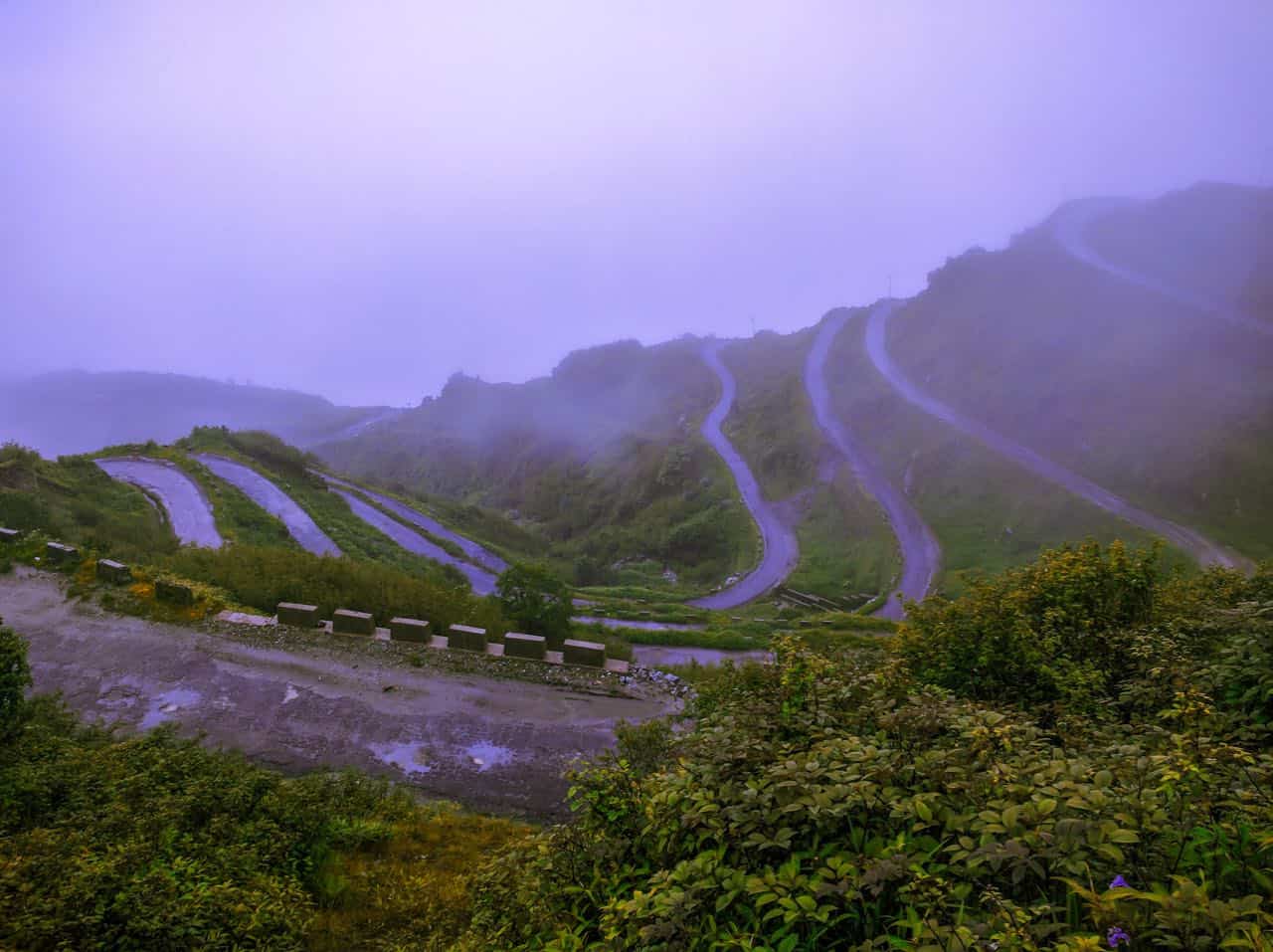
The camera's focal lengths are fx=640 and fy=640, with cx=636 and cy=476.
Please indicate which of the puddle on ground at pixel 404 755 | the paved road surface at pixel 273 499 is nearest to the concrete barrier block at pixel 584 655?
the puddle on ground at pixel 404 755

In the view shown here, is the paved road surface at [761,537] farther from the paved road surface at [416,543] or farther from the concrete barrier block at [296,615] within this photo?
the concrete barrier block at [296,615]

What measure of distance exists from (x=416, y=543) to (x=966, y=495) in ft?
118

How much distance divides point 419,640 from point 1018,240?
270ft

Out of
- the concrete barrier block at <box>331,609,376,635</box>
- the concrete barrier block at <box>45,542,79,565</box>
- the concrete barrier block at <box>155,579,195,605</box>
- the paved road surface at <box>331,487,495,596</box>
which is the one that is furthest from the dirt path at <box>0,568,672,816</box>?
the paved road surface at <box>331,487,495,596</box>

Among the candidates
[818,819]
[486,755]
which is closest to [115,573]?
[486,755]

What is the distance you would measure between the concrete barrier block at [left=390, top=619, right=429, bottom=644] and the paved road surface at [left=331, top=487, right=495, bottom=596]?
18511mm

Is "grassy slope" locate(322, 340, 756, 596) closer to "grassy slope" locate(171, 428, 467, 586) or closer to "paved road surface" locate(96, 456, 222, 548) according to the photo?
"grassy slope" locate(171, 428, 467, 586)

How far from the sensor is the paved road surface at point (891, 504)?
119 ft

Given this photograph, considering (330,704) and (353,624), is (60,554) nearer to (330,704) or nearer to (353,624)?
(353,624)

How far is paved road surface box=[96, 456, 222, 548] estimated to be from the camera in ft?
87.7

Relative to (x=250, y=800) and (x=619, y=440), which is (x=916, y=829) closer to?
(x=250, y=800)

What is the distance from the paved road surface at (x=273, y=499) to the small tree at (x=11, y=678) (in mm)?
19568

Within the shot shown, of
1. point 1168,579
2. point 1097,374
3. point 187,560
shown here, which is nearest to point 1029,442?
point 1097,374

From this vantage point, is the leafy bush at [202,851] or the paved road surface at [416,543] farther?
the paved road surface at [416,543]
